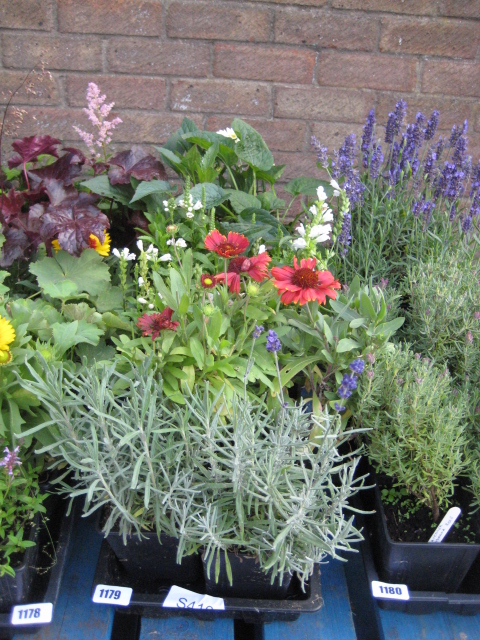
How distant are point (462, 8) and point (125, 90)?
1188mm

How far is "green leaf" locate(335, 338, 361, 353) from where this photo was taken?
41.3 inches

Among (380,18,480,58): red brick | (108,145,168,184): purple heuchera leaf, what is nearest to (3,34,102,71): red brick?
(108,145,168,184): purple heuchera leaf

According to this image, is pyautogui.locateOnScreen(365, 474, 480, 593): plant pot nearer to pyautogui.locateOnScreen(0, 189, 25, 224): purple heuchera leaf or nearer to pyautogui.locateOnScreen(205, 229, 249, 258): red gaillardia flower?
pyautogui.locateOnScreen(205, 229, 249, 258): red gaillardia flower

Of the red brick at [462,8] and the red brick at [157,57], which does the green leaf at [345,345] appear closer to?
→ the red brick at [157,57]

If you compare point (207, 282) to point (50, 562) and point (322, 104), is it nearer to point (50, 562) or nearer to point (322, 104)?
point (50, 562)

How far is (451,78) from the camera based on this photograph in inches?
77.2

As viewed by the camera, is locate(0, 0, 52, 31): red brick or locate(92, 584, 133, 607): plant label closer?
locate(92, 584, 133, 607): plant label

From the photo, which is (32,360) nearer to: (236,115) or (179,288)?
(179,288)

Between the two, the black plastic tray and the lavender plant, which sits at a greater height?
the lavender plant

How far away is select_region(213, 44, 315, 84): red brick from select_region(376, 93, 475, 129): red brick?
30 centimetres

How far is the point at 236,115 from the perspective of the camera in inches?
78.0

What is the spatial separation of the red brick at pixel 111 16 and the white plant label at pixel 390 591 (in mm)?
1761

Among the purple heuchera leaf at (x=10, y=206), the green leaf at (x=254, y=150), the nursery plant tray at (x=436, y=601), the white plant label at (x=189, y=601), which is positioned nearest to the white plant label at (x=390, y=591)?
the nursery plant tray at (x=436, y=601)

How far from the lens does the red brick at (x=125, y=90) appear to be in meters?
1.90
